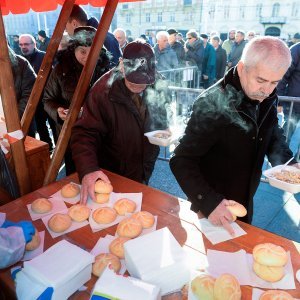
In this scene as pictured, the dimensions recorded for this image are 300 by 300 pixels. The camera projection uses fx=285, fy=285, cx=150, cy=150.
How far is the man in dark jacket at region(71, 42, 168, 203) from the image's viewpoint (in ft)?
6.79

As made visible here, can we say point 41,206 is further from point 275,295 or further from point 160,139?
point 275,295

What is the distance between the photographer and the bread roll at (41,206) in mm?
1661

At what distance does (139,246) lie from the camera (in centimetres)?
121

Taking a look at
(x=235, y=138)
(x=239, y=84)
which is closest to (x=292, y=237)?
(x=235, y=138)

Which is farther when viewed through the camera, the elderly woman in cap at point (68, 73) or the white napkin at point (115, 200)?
the elderly woman in cap at point (68, 73)

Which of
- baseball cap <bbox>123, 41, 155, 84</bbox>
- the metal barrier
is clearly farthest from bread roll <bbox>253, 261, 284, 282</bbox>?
the metal barrier

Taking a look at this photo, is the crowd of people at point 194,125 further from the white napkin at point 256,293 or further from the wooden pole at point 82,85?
the white napkin at point 256,293

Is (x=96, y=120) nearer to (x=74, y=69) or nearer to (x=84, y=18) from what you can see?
(x=74, y=69)

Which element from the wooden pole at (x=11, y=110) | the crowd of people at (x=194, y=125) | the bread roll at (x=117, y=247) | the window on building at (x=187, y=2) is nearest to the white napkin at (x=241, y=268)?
the crowd of people at (x=194, y=125)

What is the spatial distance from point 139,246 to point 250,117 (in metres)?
1.01

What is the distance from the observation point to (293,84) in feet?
14.6

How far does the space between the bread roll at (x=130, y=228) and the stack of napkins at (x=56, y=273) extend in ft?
0.94

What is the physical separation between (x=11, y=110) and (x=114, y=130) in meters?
0.75

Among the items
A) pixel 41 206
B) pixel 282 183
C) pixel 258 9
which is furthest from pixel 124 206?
pixel 258 9
